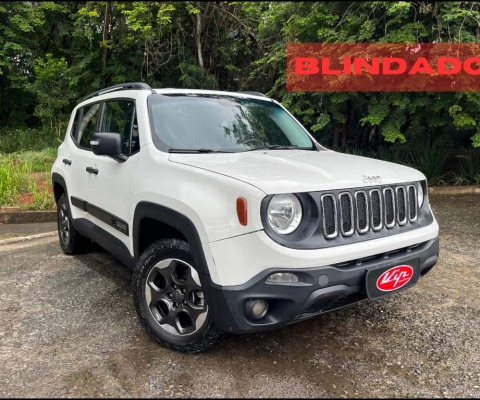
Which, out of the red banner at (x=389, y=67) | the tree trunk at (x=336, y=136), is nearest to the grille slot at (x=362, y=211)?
the red banner at (x=389, y=67)

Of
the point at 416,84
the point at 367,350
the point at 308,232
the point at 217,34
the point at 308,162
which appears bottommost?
the point at 367,350

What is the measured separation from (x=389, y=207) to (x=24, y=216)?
6668 mm

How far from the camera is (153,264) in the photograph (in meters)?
2.86

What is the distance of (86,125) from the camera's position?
4.48 m

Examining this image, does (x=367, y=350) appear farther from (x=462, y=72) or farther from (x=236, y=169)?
(x=462, y=72)

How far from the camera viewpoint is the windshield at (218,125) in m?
3.25

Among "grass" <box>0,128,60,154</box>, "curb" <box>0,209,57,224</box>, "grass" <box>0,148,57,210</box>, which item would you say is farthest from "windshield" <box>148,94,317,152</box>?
"grass" <box>0,128,60,154</box>

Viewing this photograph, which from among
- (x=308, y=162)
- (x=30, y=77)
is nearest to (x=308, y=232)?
(x=308, y=162)

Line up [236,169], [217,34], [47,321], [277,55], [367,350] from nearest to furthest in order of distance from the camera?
[236,169] → [367,350] → [47,321] → [277,55] → [217,34]

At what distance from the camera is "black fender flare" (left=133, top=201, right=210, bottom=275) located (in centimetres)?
247

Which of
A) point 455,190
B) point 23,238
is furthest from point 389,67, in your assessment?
point 23,238

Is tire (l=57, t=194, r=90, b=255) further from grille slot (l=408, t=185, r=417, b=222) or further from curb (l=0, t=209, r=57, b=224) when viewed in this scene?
grille slot (l=408, t=185, r=417, b=222)

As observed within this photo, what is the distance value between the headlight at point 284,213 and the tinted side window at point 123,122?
1395 mm

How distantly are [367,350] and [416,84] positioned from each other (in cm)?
532
